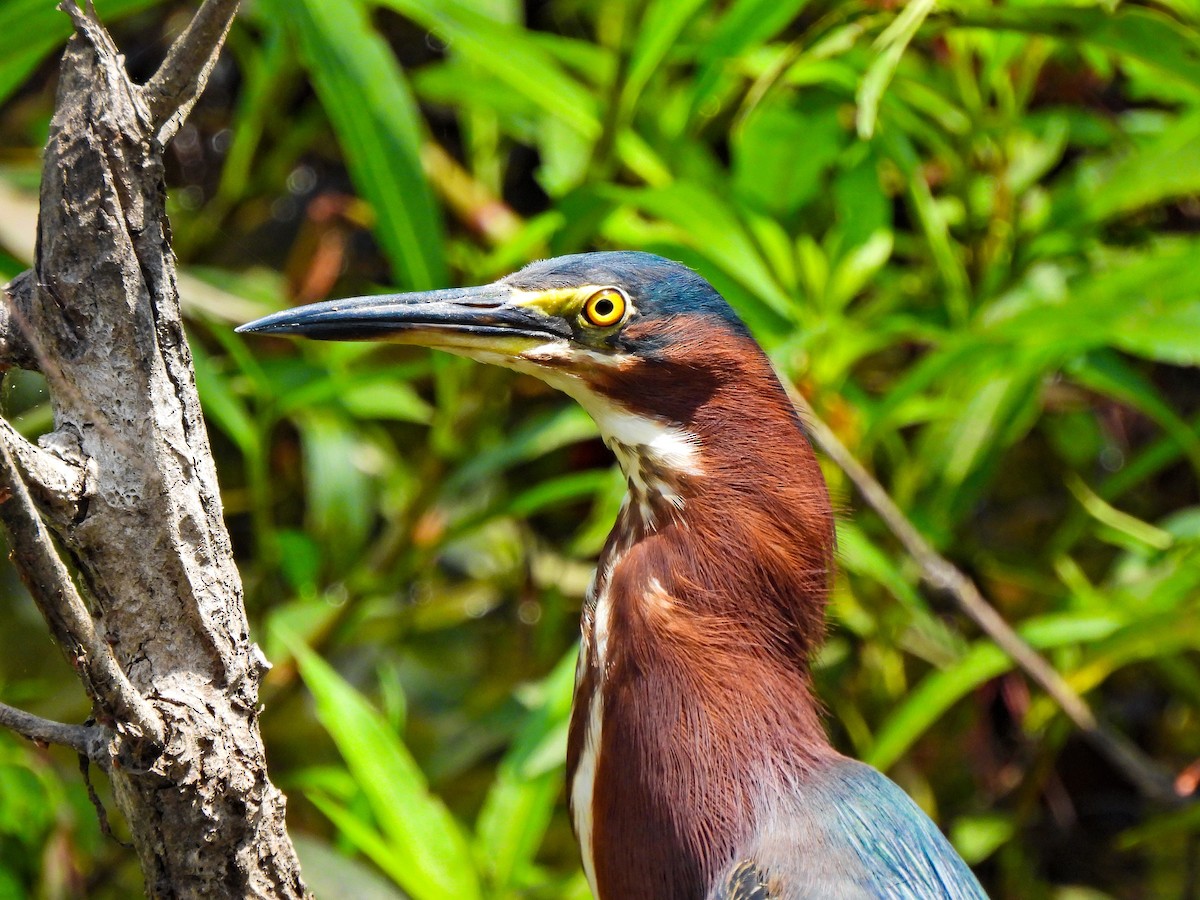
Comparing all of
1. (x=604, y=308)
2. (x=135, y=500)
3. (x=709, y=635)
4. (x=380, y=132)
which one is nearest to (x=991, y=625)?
(x=709, y=635)

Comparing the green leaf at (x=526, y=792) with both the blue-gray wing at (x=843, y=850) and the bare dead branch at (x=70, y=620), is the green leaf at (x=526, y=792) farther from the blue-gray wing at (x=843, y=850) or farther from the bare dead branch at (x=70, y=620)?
the bare dead branch at (x=70, y=620)

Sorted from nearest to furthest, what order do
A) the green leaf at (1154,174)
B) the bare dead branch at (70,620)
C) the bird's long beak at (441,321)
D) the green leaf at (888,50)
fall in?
the bare dead branch at (70,620), the bird's long beak at (441,321), the green leaf at (888,50), the green leaf at (1154,174)

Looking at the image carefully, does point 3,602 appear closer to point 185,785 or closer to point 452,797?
point 452,797

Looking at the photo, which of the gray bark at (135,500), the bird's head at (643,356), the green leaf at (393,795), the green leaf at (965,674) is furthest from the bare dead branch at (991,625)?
the gray bark at (135,500)

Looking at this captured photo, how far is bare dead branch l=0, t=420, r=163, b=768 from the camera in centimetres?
80

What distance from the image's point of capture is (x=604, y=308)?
4.77 ft

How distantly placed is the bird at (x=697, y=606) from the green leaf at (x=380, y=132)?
0.70 m

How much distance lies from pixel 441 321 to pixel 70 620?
63cm

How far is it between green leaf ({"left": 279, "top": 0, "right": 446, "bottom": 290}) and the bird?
0.70m

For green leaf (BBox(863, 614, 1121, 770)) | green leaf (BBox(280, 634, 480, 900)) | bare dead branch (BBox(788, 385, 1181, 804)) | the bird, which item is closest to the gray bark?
the bird

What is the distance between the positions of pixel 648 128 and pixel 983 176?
0.70m

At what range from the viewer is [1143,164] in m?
2.18

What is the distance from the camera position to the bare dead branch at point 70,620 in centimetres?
80

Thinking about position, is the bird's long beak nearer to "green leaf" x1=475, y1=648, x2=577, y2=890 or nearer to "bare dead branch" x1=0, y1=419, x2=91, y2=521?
"bare dead branch" x1=0, y1=419, x2=91, y2=521
